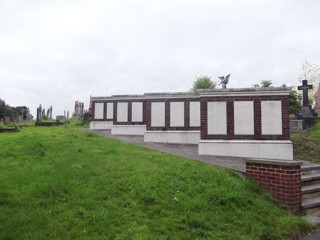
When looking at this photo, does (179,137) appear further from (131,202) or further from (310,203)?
(131,202)

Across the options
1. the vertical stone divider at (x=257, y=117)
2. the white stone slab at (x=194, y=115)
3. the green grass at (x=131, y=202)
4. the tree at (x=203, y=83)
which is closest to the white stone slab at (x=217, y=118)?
the vertical stone divider at (x=257, y=117)

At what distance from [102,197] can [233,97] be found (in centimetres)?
757

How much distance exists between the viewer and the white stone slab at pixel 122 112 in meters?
17.6

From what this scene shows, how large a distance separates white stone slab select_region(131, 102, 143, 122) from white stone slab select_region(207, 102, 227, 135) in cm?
679

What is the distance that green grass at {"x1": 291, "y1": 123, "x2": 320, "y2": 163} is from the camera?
434 inches

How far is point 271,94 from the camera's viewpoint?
35.8 ft

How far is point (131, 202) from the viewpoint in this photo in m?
5.41

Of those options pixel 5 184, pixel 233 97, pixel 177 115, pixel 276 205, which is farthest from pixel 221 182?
pixel 177 115

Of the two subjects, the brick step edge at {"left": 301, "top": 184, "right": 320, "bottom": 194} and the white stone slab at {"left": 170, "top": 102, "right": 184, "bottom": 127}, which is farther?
the white stone slab at {"left": 170, "top": 102, "right": 184, "bottom": 127}

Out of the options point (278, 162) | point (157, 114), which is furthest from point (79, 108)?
point (278, 162)

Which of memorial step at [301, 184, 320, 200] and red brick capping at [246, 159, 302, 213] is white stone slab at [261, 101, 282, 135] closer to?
memorial step at [301, 184, 320, 200]

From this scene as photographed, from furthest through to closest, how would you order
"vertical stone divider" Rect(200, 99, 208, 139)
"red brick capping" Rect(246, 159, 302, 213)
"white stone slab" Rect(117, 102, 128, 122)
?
"white stone slab" Rect(117, 102, 128, 122) → "vertical stone divider" Rect(200, 99, 208, 139) → "red brick capping" Rect(246, 159, 302, 213)

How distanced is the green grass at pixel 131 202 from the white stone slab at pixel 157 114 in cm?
631

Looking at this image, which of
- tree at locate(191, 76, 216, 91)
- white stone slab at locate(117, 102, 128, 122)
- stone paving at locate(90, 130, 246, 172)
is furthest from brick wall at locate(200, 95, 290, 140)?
tree at locate(191, 76, 216, 91)
